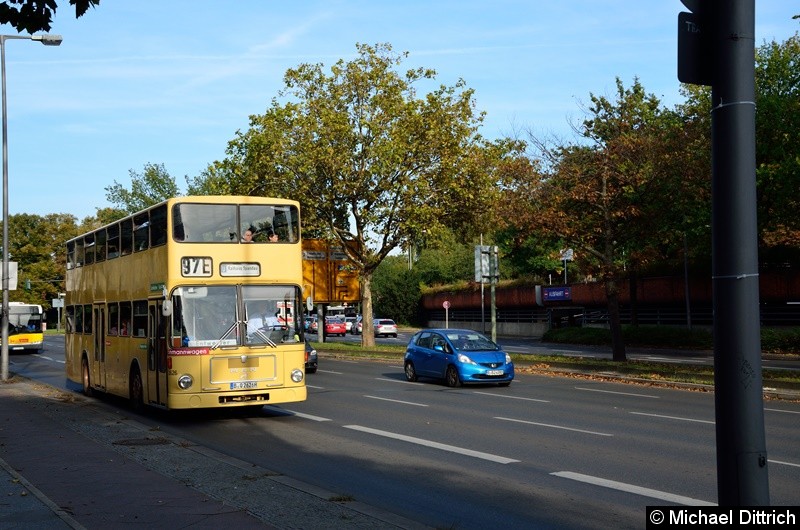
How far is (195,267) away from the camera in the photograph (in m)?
16.2

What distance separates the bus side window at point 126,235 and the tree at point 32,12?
11784mm

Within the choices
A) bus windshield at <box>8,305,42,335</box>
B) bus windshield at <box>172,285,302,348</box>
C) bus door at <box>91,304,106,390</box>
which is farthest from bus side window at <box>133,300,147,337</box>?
bus windshield at <box>8,305,42,335</box>

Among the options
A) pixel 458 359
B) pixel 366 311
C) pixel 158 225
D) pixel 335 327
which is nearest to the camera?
pixel 158 225

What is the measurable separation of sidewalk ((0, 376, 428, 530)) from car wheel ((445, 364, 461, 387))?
10626 millimetres

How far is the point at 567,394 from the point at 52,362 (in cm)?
2720

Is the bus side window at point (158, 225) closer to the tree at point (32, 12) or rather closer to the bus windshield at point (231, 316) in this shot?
the bus windshield at point (231, 316)

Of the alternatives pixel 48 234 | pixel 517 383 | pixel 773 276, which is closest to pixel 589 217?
pixel 517 383

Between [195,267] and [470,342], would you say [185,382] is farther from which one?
[470,342]

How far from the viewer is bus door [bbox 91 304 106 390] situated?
2127 cm

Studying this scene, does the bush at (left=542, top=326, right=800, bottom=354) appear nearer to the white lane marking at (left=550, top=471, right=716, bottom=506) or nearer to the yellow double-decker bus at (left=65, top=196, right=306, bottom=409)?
the yellow double-decker bus at (left=65, top=196, right=306, bottom=409)

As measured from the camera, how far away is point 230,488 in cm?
940

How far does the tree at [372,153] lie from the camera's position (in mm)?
39594

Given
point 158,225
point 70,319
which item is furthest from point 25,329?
point 158,225

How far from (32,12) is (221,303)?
941cm
